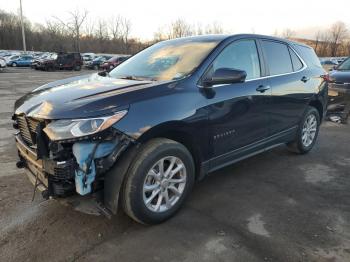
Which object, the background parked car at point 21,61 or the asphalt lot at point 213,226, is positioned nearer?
the asphalt lot at point 213,226

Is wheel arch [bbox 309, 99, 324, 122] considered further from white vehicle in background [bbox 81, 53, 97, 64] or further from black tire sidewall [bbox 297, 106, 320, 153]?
white vehicle in background [bbox 81, 53, 97, 64]

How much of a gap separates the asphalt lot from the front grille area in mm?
801

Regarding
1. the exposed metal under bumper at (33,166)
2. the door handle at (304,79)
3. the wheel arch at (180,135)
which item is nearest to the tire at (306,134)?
the door handle at (304,79)

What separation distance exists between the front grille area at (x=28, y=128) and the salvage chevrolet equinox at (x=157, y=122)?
13 millimetres

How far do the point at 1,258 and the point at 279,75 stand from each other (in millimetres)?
3775

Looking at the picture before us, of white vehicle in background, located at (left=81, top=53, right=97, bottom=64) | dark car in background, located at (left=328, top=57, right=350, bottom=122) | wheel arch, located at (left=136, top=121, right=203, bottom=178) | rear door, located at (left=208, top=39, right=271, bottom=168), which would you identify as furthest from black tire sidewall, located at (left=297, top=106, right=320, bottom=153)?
white vehicle in background, located at (left=81, top=53, right=97, bottom=64)

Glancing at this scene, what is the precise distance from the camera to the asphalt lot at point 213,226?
2863 mm

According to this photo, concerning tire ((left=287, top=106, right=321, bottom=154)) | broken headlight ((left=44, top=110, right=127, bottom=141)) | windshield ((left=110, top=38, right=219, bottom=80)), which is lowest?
tire ((left=287, top=106, right=321, bottom=154))

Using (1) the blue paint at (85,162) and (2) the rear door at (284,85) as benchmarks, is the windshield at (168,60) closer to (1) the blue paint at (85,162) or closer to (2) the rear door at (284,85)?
(2) the rear door at (284,85)

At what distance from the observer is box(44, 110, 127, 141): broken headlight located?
8.88 ft

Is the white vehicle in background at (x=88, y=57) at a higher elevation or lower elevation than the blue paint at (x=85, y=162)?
higher

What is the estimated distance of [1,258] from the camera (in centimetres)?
279

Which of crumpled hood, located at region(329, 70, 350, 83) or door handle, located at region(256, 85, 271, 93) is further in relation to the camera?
crumpled hood, located at region(329, 70, 350, 83)

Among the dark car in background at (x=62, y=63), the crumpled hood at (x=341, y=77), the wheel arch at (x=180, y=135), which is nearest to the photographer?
the wheel arch at (x=180, y=135)
